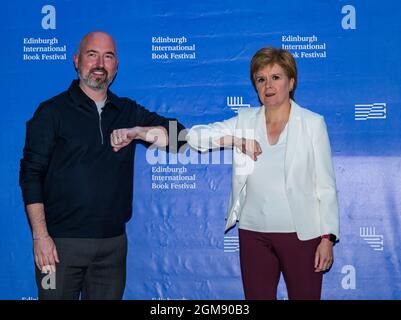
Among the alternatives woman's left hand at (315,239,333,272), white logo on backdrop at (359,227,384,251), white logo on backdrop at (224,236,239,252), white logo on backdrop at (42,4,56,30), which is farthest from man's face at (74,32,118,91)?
white logo on backdrop at (359,227,384,251)

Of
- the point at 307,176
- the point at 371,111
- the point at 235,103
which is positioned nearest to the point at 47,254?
the point at 307,176

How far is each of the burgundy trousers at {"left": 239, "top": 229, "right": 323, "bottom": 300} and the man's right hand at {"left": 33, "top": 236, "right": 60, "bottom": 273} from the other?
89 cm

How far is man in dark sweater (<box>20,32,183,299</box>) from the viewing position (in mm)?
2559

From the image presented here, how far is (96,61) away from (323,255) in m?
1.46

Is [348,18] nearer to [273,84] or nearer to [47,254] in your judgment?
[273,84]

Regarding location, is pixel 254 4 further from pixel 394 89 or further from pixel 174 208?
pixel 174 208

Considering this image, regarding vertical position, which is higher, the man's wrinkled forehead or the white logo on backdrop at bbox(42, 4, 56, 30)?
the white logo on backdrop at bbox(42, 4, 56, 30)

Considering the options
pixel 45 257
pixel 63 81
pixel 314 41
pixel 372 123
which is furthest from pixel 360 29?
pixel 45 257

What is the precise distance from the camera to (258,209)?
2.54 m

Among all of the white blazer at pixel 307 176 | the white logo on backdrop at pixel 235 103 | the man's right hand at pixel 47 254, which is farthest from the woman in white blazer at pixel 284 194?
the man's right hand at pixel 47 254

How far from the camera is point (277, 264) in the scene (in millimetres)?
2541

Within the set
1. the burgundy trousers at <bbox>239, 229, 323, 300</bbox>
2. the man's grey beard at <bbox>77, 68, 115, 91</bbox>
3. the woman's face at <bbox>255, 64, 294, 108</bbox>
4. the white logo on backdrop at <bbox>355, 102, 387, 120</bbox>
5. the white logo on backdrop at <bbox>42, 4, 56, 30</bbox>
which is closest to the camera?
the burgundy trousers at <bbox>239, 229, 323, 300</bbox>

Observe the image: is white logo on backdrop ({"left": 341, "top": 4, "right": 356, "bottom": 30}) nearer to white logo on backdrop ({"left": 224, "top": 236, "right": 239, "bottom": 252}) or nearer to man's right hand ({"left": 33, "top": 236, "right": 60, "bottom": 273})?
white logo on backdrop ({"left": 224, "top": 236, "right": 239, "bottom": 252})

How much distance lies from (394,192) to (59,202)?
1.88 meters
